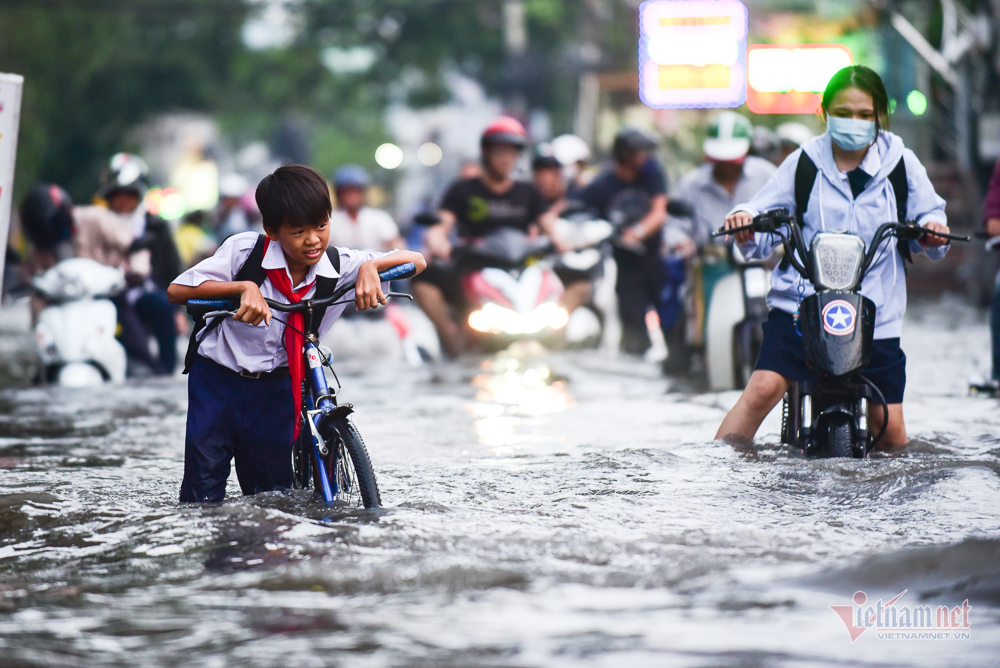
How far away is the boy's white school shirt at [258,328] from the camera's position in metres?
4.91

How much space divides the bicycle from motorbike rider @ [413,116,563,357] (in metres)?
5.76

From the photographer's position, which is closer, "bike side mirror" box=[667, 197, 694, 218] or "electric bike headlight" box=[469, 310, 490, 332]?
"bike side mirror" box=[667, 197, 694, 218]

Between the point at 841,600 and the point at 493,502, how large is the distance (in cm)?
172

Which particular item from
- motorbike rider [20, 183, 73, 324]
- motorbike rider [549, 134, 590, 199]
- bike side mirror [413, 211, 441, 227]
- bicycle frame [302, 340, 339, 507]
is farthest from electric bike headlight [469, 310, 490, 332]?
bicycle frame [302, 340, 339, 507]

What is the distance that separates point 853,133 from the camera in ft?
18.3

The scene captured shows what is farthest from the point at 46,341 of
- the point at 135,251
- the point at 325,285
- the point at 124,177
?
the point at 325,285

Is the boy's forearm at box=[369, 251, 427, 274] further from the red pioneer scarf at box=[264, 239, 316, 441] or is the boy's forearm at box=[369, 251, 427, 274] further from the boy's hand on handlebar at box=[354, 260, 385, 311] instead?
the red pioneer scarf at box=[264, 239, 316, 441]

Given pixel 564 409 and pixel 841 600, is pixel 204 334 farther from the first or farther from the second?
pixel 564 409

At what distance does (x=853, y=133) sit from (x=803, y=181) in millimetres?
302

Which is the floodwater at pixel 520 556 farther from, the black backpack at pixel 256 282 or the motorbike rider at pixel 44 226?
the motorbike rider at pixel 44 226

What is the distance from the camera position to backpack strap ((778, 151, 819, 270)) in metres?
5.75

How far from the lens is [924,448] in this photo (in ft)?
20.1

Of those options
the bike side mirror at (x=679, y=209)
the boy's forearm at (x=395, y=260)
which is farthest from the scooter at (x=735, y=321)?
the boy's forearm at (x=395, y=260)

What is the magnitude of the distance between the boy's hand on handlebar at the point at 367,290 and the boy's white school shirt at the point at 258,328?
0.15 meters
